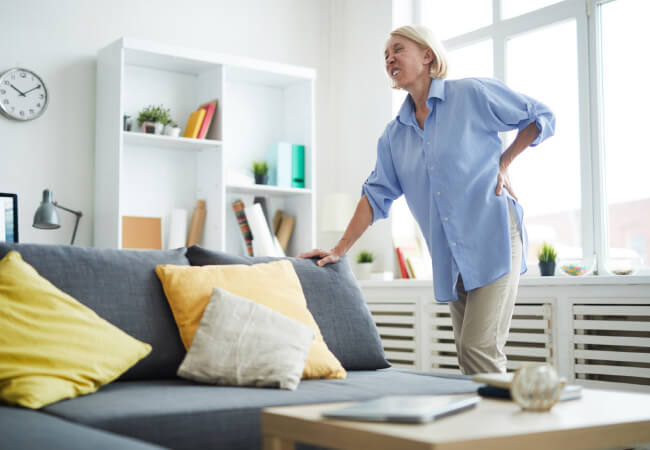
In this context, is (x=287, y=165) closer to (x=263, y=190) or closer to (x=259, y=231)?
(x=263, y=190)

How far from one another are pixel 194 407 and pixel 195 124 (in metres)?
2.75

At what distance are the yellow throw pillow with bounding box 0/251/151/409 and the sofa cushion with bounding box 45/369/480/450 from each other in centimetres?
5

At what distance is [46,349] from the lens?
1672 millimetres

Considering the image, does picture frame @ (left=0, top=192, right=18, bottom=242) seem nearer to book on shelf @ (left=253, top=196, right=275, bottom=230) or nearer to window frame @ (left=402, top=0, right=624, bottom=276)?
book on shelf @ (left=253, top=196, right=275, bottom=230)

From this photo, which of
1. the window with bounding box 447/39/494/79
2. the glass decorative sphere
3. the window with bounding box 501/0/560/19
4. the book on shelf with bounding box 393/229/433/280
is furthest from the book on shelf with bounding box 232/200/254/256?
the glass decorative sphere

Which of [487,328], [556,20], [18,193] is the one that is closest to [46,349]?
[487,328]

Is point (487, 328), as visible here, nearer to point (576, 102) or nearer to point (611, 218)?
point (611, 218)

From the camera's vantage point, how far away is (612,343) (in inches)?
123

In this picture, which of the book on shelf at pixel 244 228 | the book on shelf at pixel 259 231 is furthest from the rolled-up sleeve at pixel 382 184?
the book on shelf at pixel 244 228

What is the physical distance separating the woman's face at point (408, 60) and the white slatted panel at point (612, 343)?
1.49 m

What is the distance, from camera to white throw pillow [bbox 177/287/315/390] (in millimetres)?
1828

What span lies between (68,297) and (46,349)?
19cm

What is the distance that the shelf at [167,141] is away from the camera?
386cm

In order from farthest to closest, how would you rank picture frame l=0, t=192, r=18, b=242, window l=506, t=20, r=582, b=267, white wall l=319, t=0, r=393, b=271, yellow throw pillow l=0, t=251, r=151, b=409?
white wall l=319, t=0, r=393, b=271
window l=506, t=20, r=582, b=267
picture frame l=0, t=192, r=18, b=242
yellow throw pillow l=0, t=251, r=151, b=409
